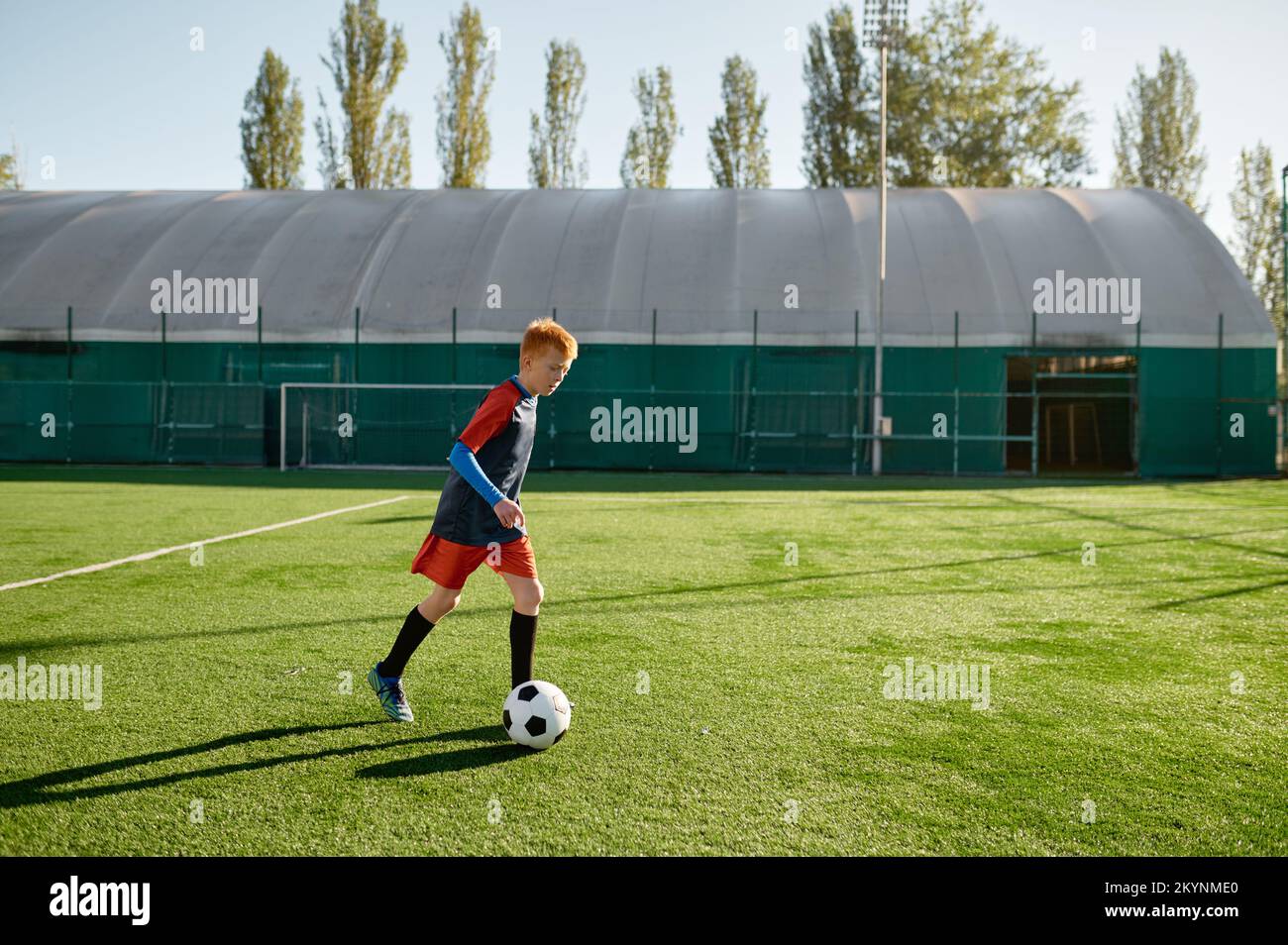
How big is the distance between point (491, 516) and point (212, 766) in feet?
4.61

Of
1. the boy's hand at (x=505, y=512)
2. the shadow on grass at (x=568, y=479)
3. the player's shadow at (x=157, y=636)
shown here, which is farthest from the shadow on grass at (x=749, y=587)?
the shadow on grass at (x=568, y=479)

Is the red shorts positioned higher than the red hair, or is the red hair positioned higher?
the red hair

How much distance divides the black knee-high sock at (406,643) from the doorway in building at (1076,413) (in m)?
20.2

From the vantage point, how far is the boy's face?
4055mm

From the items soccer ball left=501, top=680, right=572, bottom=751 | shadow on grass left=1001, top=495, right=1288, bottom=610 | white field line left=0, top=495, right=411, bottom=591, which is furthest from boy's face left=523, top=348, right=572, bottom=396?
white field line left=0, top=495, right=411, bottom=591

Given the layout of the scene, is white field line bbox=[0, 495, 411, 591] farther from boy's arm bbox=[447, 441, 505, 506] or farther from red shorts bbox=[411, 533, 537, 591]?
boy's arm bbox=[447, 441, 505, 506]

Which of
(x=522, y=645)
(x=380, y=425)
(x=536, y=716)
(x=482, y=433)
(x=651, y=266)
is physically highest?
(x=651, y=266)

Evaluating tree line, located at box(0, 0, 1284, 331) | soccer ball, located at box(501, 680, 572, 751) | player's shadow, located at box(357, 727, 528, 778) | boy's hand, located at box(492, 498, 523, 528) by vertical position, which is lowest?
player's shadow, located at box(357, 727, 528, 778)

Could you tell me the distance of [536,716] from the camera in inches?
155

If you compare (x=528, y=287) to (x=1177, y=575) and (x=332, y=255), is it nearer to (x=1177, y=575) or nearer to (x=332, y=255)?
(x=332, y=255)

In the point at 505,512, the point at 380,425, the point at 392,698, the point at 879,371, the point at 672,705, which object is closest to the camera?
the point at 505,512

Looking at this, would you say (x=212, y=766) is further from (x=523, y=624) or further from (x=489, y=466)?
(x=489, y=466)

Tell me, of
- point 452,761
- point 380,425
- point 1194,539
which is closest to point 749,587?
point 452,761

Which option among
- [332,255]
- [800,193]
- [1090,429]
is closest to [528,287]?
[332,255]
